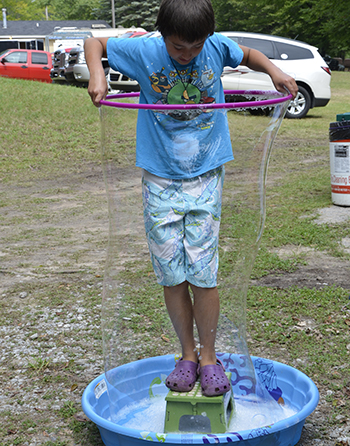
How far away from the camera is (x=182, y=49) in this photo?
1.95m

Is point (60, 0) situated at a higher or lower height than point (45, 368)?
higher

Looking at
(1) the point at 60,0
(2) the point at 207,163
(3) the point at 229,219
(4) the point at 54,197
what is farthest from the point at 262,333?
(1) the point at 60,0

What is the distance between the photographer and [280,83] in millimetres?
2193

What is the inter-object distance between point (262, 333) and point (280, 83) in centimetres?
150

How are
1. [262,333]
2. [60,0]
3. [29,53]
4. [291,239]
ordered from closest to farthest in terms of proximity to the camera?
[262,333] → [291,239] → [29,53] → [60,0]

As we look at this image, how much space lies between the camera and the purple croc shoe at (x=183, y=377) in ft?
7.00

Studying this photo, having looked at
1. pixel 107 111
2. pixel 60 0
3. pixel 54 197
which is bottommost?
pixel 54 197

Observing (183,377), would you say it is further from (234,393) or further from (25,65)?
(25,65)

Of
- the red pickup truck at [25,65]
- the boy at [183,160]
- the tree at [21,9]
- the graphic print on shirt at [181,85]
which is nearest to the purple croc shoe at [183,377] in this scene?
the boy at [183,160]

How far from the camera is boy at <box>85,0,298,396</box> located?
2.04 metres

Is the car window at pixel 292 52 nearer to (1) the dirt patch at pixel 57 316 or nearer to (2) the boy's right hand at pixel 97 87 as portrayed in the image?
(1) the dirt patch at pixel 57 316

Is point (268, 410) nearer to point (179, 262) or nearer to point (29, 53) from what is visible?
point (179, 262)

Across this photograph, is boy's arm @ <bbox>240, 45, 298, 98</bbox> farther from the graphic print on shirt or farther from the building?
the building

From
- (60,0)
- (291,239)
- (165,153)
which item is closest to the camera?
(165,153)
